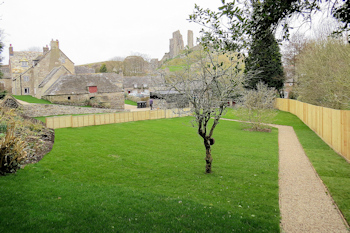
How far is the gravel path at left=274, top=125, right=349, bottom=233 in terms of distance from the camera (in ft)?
22.3

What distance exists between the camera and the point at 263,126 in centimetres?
2661

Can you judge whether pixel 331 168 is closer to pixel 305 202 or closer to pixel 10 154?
pixel 305 202

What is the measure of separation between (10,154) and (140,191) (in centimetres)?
496

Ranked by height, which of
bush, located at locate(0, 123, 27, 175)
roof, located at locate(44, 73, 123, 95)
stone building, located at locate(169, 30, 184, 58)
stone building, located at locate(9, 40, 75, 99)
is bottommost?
bush, located at locate(0, 123, 27, 175)

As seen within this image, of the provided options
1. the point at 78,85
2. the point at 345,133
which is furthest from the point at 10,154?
the point at 78,85

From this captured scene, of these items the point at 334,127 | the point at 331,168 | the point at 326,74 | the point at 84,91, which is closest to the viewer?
the point at 331,168

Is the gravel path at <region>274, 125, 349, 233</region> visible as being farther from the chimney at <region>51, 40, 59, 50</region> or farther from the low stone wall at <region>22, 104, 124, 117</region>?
the chimney at <region>51, 40, 59, 50</region>

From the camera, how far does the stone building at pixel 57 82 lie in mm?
38406

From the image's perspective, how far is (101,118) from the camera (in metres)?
26.2

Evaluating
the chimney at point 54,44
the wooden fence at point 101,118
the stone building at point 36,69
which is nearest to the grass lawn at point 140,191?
the wooden fence at point 101,118

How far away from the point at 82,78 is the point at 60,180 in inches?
1313

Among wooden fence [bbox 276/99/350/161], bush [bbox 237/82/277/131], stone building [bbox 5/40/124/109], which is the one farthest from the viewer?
stone building [bbox 5/40/124/109]

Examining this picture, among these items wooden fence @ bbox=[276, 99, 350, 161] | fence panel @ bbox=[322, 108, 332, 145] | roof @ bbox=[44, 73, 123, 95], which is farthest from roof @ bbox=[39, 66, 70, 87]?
fence panel @ bbox=[322, 108, 332, 145]

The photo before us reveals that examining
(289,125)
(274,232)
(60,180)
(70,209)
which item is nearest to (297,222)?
(274,232)
